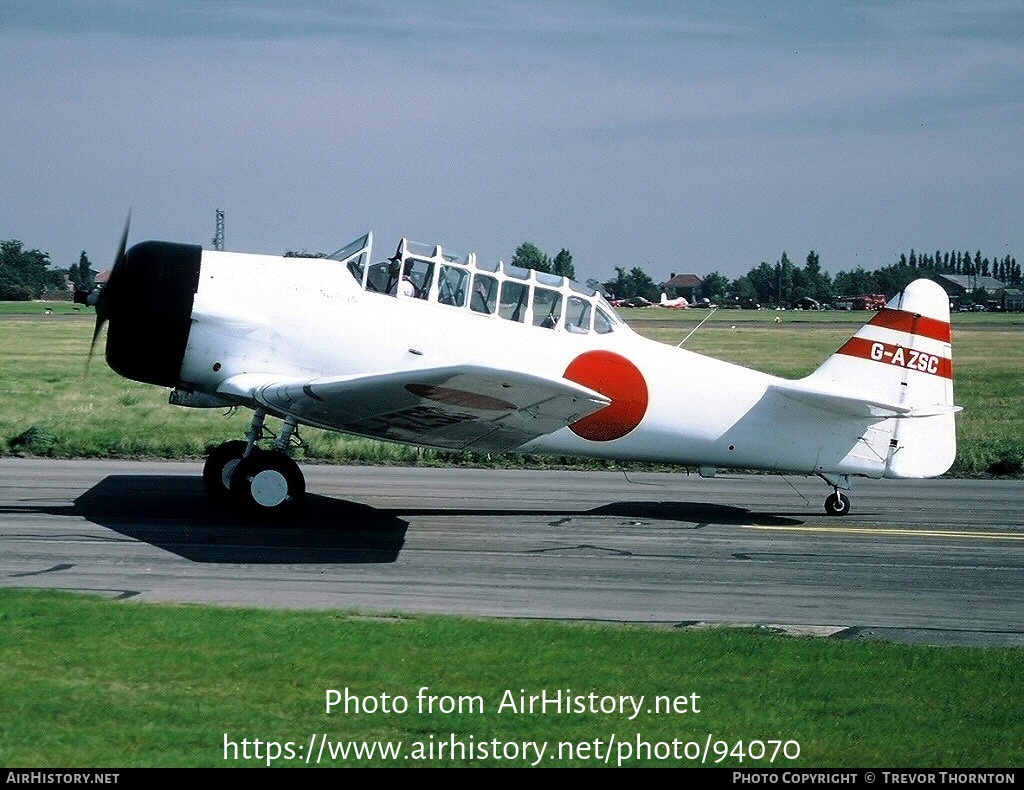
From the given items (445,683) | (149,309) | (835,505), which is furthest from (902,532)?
(149,309)

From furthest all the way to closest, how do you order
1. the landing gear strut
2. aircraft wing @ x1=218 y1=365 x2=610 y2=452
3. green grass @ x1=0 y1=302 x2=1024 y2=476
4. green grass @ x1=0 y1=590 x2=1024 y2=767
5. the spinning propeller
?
green grass @ x1=0 y1=302 x2=1024 y2=476 < the landing gear strut < the spinning propeller < aircraft wing @ x1=218 y1=365 x2=610 y2=452 < green grass @ x1=0 y1=590 x2=1024 y2=767

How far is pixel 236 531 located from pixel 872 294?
113 m

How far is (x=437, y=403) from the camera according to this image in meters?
12.0

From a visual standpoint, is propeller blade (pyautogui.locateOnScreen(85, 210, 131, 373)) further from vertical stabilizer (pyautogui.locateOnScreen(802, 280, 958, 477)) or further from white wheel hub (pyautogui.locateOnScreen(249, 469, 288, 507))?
vertical stabilizer (pyautogui.locateOnScreen(802, 280, 958, 477))

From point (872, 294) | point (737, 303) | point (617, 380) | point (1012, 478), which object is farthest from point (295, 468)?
point (737, 303)

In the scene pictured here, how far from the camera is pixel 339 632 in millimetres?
8664

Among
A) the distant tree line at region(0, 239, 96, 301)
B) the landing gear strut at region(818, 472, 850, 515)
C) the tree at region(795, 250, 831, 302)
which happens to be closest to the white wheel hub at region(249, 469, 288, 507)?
the landing gear strut at region(818, 472, 850, 515)

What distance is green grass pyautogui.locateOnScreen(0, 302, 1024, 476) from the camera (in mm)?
19562

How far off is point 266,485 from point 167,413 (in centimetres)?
1278

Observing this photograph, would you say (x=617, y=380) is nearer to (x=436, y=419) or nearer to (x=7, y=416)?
(x=436, y=419)

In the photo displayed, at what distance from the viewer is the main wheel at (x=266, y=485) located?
13.4 metres

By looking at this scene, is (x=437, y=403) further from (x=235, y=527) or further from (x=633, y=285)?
(x=633, y=285)

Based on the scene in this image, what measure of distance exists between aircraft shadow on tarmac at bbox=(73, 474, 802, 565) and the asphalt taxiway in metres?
0.04

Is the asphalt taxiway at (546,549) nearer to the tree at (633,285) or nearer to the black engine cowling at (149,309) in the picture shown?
the black engine cowling at (149,309)
